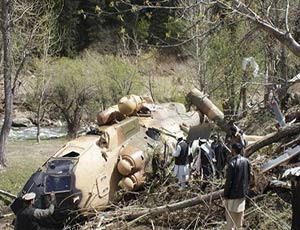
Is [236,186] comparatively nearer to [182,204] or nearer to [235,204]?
[235,204]

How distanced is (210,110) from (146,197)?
3184 mm

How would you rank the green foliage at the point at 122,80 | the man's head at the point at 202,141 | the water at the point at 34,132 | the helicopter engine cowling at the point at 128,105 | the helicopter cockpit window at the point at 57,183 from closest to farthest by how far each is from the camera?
the helicopter cockpit window at the point at 57,183 → the man's head at the point at 202,141 → the helicopter engine cowling at the point at 128,105 → the green foliage at the point at 122,80 → the water at the point at 34,132

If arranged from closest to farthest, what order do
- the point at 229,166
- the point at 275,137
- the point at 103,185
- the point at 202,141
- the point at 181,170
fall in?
the point at 229,166, the point at 275,137, the point at 181,170, the point at 103,185, the point at 202,141

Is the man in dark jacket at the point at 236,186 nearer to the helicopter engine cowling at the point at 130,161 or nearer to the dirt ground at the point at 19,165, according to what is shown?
the helicopter engine cowling at the point at 130,161

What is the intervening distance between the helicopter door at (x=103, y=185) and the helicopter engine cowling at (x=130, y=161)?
44 centimetres

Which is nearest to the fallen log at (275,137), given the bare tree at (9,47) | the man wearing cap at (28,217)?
the man wearing cap at (28,217)

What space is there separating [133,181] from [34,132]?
1014 inches

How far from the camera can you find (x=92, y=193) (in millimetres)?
11523

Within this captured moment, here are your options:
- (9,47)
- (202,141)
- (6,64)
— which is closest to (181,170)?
(202,141)

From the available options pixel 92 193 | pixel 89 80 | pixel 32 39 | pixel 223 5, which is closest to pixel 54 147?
pixel 32 39

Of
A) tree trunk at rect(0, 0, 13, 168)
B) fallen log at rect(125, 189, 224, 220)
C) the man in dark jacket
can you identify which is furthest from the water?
the man in dark jacket

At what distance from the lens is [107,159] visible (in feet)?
Result: 39.7

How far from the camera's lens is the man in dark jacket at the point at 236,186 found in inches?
341

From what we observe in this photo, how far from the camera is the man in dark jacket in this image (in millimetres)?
8672
